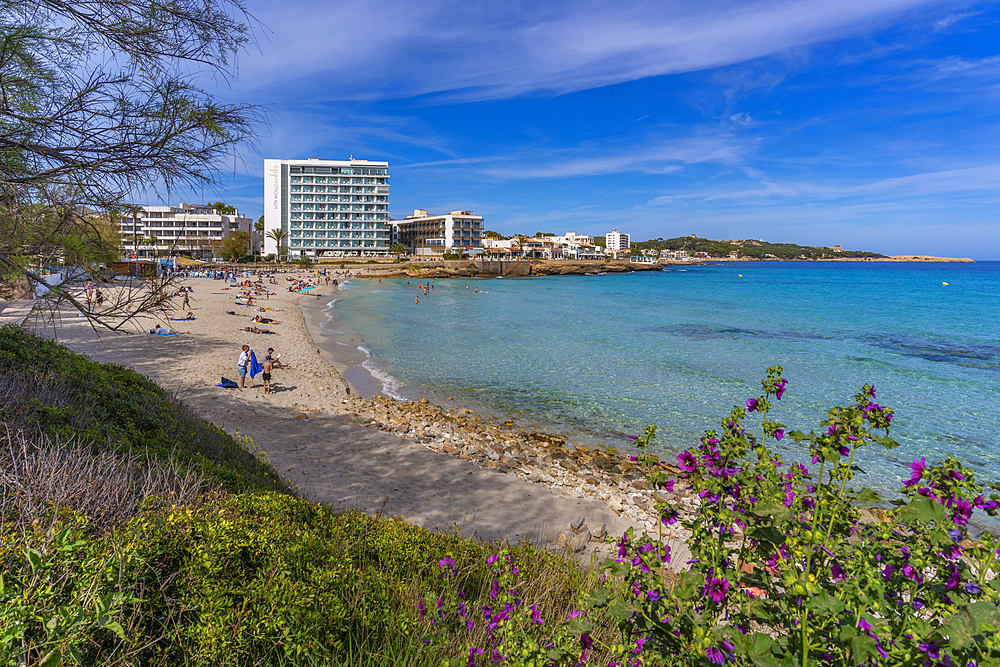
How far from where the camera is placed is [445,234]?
421 ft

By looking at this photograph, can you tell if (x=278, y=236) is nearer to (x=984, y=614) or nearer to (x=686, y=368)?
(x=686, y=368)

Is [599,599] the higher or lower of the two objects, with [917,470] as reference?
lower

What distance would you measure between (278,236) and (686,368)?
10265 cm

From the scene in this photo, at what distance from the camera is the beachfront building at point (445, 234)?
126188 mm

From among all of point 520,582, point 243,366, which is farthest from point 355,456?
point 520,582

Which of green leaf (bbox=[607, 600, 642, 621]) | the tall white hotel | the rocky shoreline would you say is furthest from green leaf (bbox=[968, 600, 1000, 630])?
the tall white hotel

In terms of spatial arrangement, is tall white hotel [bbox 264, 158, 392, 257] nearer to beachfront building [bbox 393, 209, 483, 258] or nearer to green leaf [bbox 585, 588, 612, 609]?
beachfront building [bbox 393, 209, 483, 258]

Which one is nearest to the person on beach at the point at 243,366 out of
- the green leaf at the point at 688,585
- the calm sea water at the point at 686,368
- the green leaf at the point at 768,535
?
the calm sea water at the point at 686,368

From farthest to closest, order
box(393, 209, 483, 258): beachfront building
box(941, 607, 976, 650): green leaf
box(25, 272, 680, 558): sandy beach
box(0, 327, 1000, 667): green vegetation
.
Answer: box(393, 209, 483, 258): beachfront building < box(25, 272, 680, 558): sandy beach < box(0, 327, 1000, 667): green vegetation < box(941, 607, 976, 650): green leaf

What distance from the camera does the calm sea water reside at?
1345 centimetres

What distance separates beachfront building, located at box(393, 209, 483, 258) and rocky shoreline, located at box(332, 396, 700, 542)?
110m

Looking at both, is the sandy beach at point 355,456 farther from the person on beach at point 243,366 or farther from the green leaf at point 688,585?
the green leaf at point 688,585

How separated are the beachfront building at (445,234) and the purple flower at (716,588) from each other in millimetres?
120750

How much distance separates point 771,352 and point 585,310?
21.0 m
